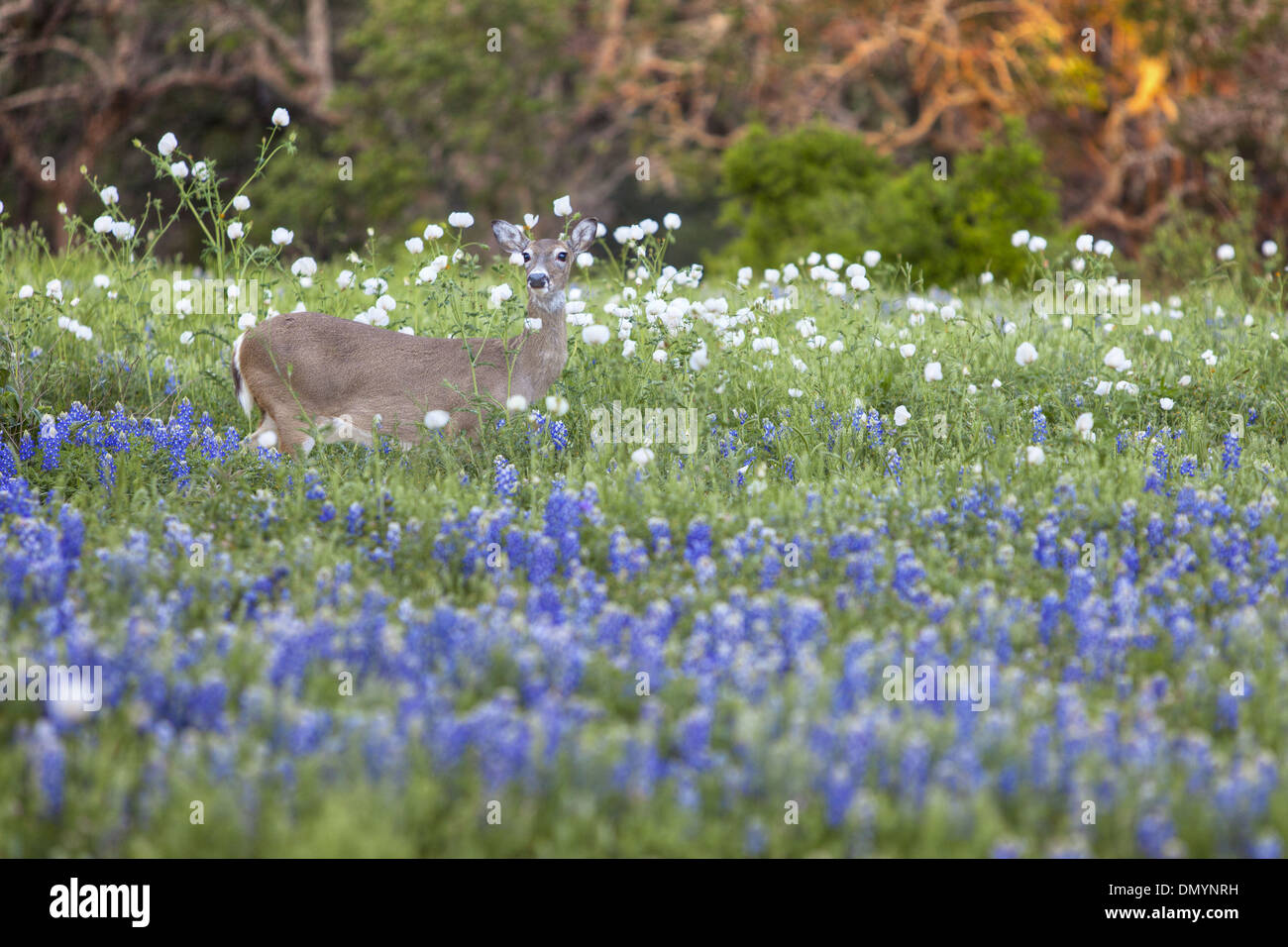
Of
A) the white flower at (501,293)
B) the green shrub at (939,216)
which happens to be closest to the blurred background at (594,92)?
the green shrub at (939,216)

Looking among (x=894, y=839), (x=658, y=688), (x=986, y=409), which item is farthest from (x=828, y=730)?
(x=986, y=409)

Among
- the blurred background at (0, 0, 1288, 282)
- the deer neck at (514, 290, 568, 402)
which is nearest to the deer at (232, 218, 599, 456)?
the deer neck at (514, 290, 568, 402)

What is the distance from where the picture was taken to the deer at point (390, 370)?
19.4ft

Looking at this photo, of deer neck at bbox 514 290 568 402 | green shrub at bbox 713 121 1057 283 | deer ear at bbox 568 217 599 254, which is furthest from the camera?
green shrub at bbox 713 121 1057 283

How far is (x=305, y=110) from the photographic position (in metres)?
21.8

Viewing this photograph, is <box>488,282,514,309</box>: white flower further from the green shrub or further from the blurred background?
the blurred background

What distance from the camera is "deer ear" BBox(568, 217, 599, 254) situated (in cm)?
625

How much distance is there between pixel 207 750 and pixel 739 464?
3.22m

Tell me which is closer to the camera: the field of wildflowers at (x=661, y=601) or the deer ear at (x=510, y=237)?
the field of wildflowers at (x=661, y=601)

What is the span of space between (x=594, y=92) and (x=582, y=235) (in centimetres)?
1525

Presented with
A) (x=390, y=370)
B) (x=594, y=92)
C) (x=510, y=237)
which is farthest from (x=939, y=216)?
(x=390, y=370)

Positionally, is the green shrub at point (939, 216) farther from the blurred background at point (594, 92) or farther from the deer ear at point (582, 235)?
the deer ear at point (582, 235)

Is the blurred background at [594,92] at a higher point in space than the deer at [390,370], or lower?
higher
